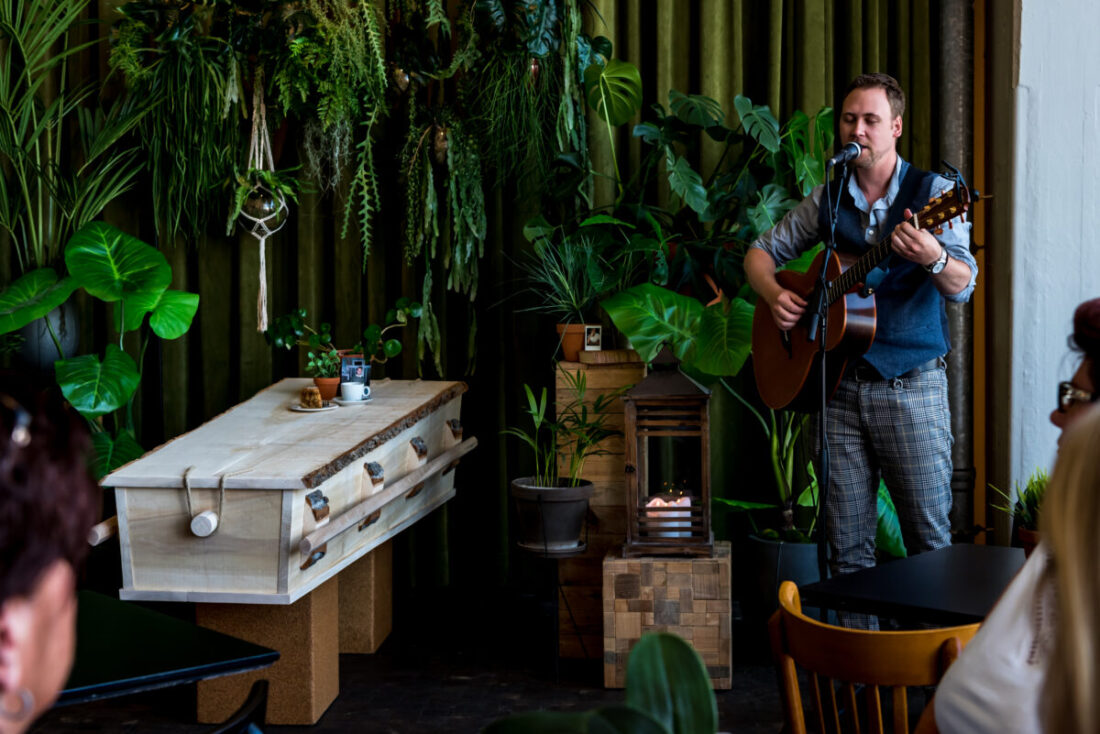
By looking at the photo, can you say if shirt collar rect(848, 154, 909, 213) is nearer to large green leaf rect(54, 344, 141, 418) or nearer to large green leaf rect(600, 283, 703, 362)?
large green leaf rect(600, 283, 703, 362)

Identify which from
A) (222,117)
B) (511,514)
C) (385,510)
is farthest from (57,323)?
(511,514)

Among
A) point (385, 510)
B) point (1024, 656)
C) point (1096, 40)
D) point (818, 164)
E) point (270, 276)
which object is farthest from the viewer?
point (270, 276)

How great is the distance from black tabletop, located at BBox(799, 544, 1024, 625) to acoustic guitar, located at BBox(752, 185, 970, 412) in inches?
28.4

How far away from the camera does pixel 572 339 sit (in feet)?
11.8

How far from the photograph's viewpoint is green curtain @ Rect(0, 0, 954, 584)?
405 cm

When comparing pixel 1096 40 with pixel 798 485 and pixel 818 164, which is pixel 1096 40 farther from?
pixel 798 485

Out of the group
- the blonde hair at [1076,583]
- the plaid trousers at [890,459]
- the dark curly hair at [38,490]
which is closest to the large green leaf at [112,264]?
the plaid trousers at [890,459]

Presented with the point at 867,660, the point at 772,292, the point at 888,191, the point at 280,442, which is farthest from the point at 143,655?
the point at 888,191

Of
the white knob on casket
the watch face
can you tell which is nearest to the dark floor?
the white knob on casket

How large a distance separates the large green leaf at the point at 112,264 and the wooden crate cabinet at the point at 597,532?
1.37 meters

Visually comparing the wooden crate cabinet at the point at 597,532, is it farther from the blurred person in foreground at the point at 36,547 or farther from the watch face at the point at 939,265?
the blurred person in foreground at the point at 36,547

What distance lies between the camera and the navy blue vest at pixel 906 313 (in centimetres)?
272

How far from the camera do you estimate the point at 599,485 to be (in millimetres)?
3447

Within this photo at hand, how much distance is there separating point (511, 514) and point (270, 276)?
1.39 meters
